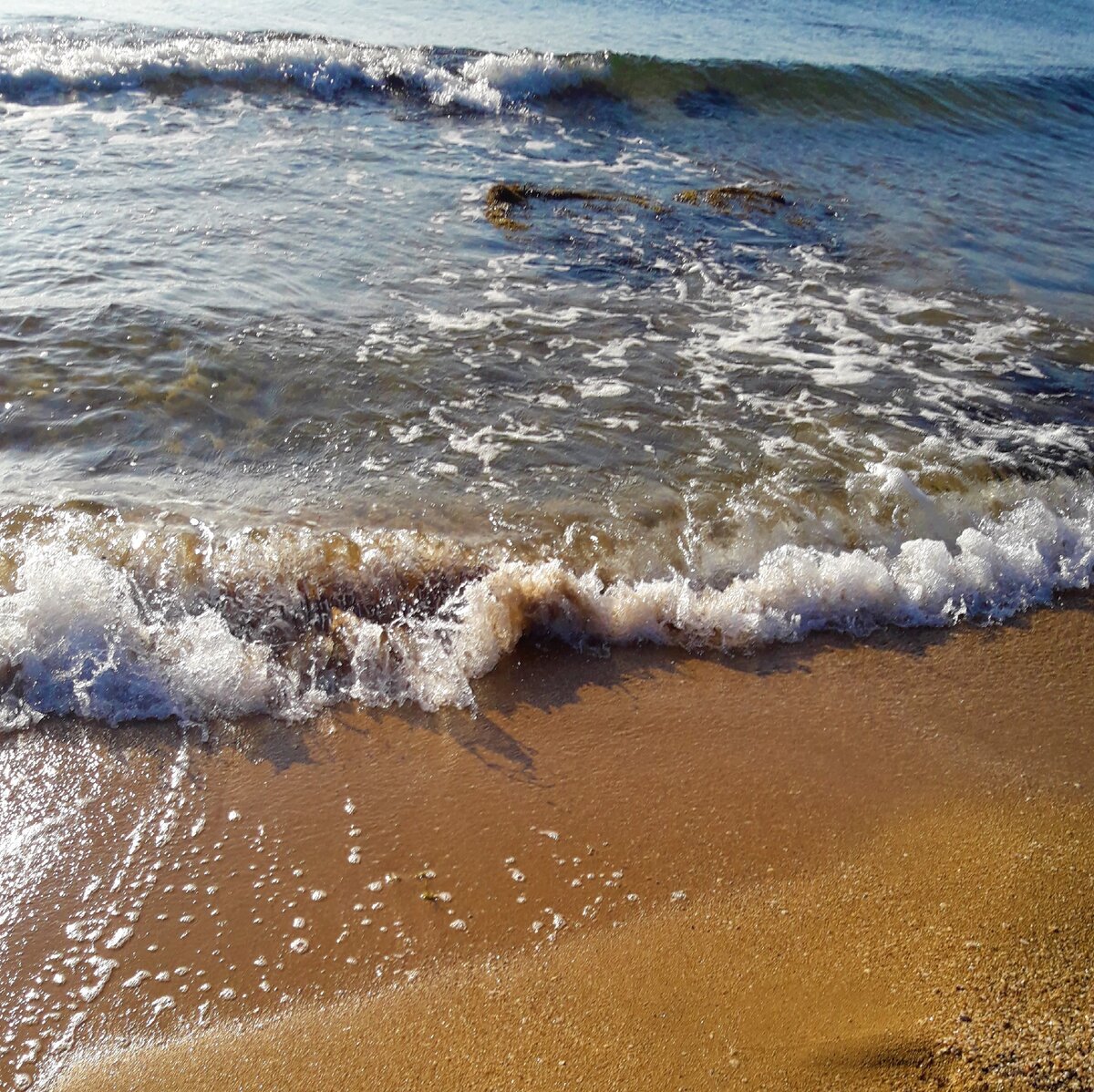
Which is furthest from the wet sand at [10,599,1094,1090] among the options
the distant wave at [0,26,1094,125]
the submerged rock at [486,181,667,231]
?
the distant wave at [0,26,1094,125]

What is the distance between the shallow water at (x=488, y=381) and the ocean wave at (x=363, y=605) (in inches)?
0.6

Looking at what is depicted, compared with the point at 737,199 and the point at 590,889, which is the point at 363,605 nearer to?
the point at 590,889

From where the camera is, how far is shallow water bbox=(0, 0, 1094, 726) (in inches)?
156

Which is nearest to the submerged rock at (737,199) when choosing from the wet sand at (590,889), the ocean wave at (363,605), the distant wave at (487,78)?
the distant wave at (487,78)

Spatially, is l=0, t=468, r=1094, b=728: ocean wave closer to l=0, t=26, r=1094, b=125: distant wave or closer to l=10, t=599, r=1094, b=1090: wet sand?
l=10, t=599, r=1094, b=1090: wet sand

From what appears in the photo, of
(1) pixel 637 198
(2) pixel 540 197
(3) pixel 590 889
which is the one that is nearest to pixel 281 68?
(2) pixel 540 197

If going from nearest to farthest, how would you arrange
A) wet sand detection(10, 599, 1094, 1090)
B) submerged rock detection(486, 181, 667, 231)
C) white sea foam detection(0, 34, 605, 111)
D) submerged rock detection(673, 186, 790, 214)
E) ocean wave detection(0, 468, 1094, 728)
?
wet sand detection(10, 599, 1094, 1090), ocean wave detection(0, 468, 1094, 728), submerged rock detection(486, 181, 667, 231), submerged rock detection(673, 186, 790, 214), white sea foam detection(0, 34, 605, 111)

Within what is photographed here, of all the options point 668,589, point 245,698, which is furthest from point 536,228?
point 245,698

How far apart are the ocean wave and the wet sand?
0.53 ft

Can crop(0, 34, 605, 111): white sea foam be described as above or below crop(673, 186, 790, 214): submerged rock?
above

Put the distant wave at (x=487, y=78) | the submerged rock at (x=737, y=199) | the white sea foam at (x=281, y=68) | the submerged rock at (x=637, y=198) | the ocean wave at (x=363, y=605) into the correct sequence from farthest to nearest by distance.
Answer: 1. the distant wave at (x=487, y=78)
2. the white sea foam at (x=281, y=68)
3. the submerged rock at (x=737, y=199)
4. the submerged rock at (x=637, y=198)
5. the ocean wave at (x=363, y=605)

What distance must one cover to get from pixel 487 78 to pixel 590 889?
13.0 meters

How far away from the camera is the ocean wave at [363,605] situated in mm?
3572

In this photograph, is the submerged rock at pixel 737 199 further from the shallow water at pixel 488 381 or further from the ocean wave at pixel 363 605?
the ocean wave at pixel 363 605
